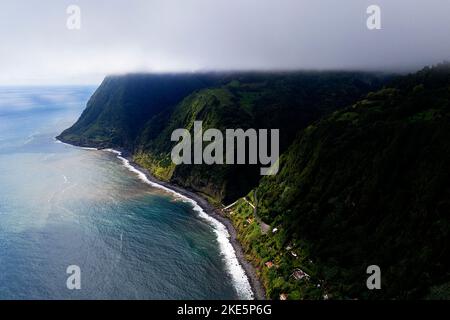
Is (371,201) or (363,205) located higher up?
(371,201)

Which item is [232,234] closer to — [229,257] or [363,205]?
[229,257]

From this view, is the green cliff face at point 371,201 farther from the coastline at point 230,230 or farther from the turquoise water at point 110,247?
the turquoise water at point 110,247

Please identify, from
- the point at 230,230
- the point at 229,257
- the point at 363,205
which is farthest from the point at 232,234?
the point at 363,205

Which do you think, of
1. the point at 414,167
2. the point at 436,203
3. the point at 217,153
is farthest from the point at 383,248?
the point at 217,153

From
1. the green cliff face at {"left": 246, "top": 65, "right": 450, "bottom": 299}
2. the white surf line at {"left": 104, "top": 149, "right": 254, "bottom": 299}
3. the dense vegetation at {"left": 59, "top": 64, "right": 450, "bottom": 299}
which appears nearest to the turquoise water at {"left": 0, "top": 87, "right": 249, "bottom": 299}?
the white surf line at {"left": 104, "top": 149, "right": 254, "bottom": 299}

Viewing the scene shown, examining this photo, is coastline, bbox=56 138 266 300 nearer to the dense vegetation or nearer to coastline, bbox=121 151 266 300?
coastline, bbox=121 151 266 300

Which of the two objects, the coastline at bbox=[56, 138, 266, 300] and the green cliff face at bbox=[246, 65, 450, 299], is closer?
the green cliff face at bbox=[246, 65, 450, 299]

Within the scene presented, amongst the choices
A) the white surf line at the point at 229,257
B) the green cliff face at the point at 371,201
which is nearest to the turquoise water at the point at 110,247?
the white surf line at the point at 229,257

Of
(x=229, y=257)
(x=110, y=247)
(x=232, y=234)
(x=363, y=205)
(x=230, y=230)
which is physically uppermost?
(x=363, y=205)
